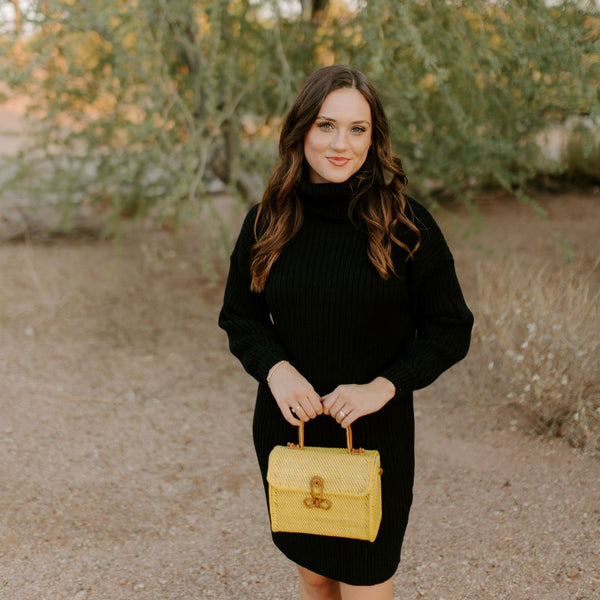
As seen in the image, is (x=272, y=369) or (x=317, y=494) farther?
(x=272, y=369)

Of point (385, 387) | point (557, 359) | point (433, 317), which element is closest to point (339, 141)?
point (433, 317)

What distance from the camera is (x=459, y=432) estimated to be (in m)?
4.00

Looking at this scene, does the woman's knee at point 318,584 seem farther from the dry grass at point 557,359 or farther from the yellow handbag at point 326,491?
the dry grass at point 557,359

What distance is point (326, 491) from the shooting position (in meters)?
1.73

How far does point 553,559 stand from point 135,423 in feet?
7.78

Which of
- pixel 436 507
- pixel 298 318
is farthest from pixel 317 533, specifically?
pixel 436 507

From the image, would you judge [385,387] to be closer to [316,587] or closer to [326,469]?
[326,469]

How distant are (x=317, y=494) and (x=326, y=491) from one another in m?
0.02

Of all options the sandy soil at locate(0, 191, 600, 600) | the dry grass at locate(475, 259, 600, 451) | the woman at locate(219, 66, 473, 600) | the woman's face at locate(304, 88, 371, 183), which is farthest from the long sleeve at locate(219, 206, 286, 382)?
the dry grass at locate(475, 259, 600, 451)

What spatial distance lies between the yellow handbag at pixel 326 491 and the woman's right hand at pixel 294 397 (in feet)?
0.27

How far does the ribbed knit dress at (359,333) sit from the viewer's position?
6.14 feet

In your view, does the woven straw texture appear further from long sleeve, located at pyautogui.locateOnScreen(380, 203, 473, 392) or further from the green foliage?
the green foliage

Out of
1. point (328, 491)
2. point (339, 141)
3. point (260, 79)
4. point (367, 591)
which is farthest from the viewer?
point (260, 79)

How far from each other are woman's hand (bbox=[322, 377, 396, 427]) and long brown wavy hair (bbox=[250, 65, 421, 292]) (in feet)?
0.94
